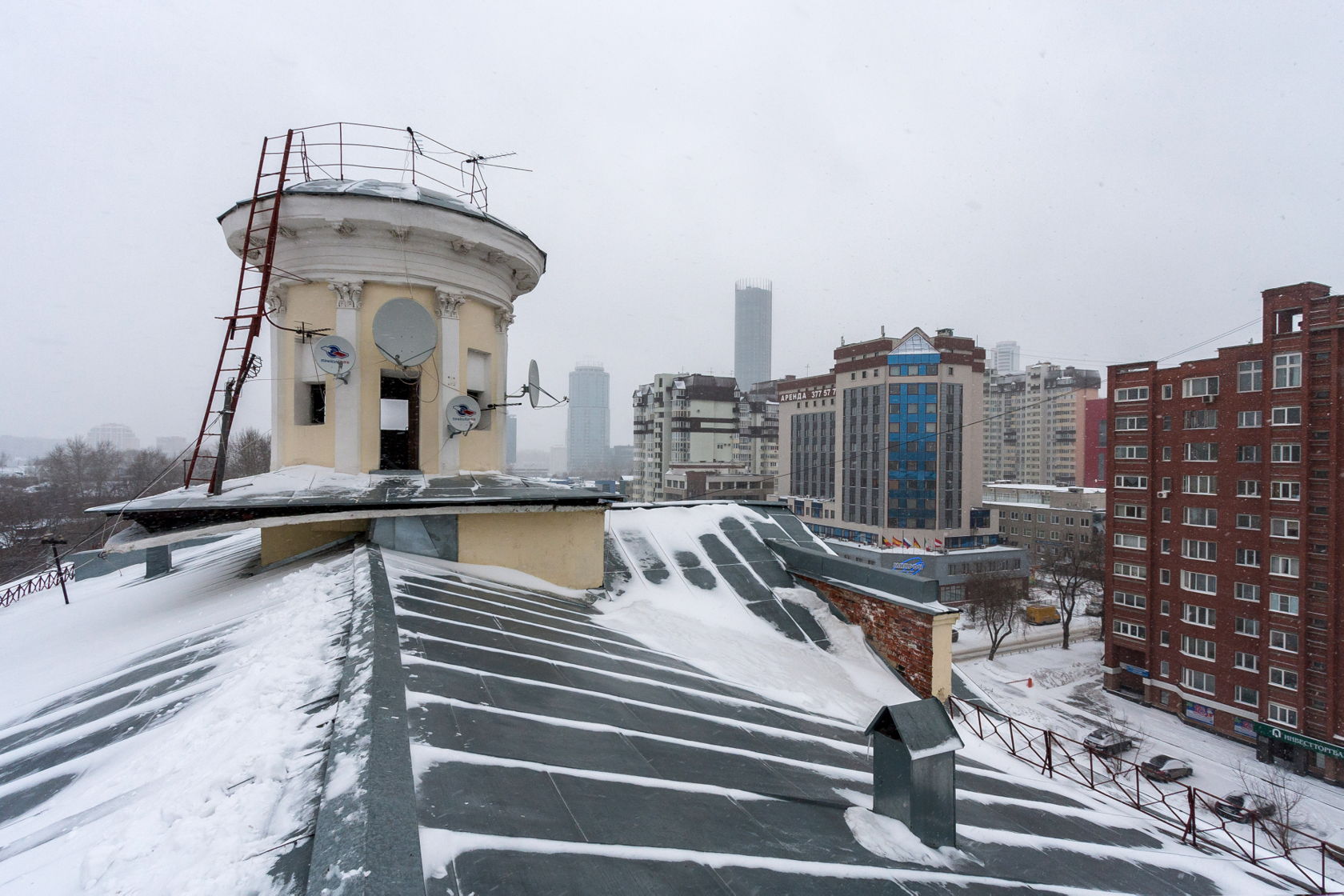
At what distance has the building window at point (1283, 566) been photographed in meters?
27.0

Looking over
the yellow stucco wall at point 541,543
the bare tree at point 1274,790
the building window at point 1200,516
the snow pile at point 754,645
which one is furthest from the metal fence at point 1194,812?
the building window at point 1200,516

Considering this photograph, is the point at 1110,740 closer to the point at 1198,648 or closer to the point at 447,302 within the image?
A: the point at 1198,648

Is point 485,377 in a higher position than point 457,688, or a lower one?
higher

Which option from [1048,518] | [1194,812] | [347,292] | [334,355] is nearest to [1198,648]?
[1194,812]

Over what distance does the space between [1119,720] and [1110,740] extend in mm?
3246

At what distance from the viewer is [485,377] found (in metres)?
10.9

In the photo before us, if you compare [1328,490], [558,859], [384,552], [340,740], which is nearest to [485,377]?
[384,552]

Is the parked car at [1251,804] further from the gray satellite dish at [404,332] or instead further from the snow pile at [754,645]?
the gray satellite dish at [404,332]

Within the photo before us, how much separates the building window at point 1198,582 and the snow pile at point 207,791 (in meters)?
40.7

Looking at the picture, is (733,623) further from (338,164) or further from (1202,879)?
(338,164)

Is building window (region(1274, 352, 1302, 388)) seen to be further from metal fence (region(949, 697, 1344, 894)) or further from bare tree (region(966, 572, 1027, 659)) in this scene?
bare tree (region(966, 572, 1027, 659))

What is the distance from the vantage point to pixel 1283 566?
89.8 feet

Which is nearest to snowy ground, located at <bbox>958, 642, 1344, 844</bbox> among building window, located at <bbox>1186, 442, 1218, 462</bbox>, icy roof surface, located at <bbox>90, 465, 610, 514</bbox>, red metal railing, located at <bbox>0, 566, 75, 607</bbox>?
building window, located at <bbox>1186, 442, 1218, 462</bbox>

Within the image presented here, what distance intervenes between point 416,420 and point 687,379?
236 ft
